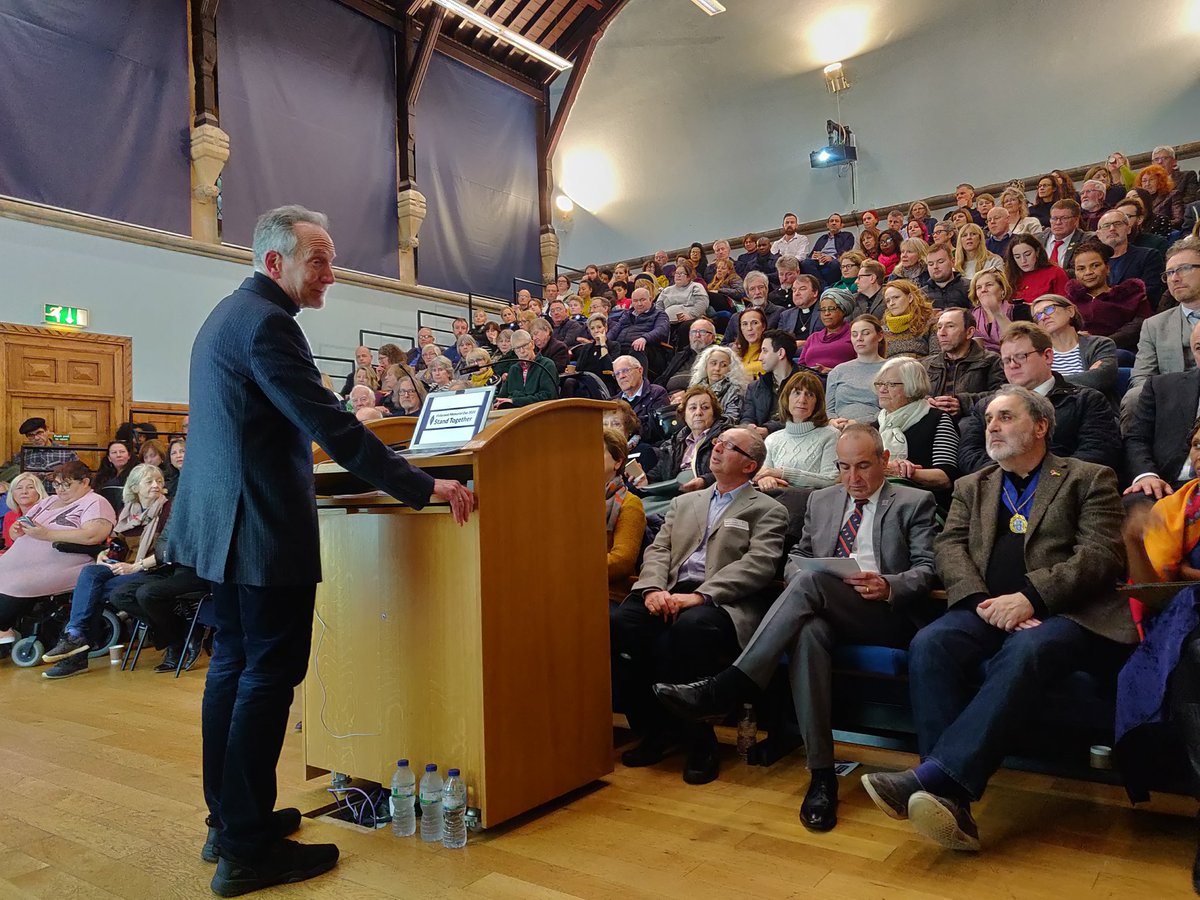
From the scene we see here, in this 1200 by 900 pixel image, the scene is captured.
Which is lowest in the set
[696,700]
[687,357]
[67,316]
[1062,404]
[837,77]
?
[696,700]

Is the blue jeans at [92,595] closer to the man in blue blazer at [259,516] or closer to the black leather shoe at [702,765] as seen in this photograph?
the man in blue blazer at [259,516]

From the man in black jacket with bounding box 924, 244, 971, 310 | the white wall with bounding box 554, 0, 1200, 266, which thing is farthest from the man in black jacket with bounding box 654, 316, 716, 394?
the white wall with bounding box 554, 0, 1200, 266

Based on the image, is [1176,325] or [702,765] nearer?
[702,765]

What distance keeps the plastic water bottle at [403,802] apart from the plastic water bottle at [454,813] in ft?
0.40

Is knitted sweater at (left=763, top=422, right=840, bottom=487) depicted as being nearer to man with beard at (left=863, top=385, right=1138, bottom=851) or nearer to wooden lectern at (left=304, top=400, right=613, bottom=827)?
man with beard at (left=863, top=385, right=1138, bottom=851)

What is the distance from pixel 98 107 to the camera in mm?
7469

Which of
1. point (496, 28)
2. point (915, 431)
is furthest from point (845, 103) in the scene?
point (915, 431)

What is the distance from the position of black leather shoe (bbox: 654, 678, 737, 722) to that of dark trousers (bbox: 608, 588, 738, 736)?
181 millimetres

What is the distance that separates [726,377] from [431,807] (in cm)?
289

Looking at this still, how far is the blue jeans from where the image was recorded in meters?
4.31

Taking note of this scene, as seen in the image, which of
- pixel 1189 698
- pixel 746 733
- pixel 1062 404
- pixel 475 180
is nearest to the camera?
pixel 1189 698

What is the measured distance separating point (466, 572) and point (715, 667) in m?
0.84

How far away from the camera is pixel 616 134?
436 inches

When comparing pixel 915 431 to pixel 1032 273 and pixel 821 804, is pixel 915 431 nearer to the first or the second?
pixel 821 804
